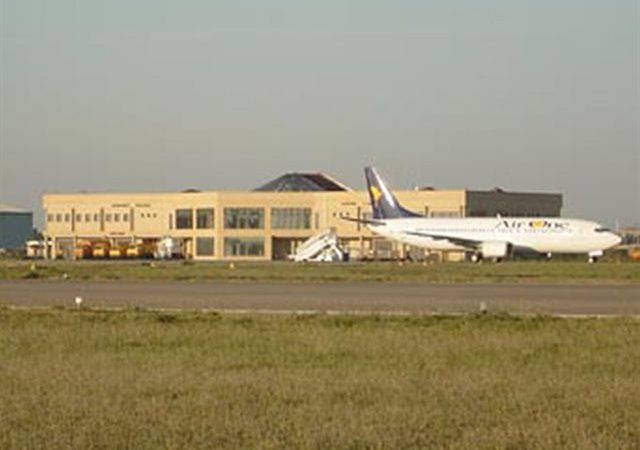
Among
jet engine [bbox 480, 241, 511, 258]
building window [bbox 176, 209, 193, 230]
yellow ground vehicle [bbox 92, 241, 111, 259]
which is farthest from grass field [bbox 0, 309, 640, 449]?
building window [bbox 176, 209, 193, 230]

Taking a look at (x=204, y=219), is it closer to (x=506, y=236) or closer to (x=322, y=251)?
(x=322, y=251)

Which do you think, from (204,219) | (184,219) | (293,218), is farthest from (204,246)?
(293,218)

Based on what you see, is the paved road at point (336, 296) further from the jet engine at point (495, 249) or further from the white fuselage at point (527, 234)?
the white fuselage at point (527, 234)

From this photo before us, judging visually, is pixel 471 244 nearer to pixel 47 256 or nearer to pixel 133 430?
pixel 47 256

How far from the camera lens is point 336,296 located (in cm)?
4534

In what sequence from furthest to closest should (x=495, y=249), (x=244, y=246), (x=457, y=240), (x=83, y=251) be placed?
(x=244, y=246)
(x=83, y=251)
(x=457, y=240)
(x=495, y=249)

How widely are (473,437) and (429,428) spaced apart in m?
0.71

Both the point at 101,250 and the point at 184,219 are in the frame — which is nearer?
the point at 101,250

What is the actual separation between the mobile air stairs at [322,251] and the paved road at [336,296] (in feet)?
175

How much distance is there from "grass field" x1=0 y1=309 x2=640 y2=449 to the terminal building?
9403cm

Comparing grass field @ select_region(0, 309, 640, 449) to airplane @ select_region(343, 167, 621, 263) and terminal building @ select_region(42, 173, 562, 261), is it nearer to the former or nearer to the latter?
airplane @ select_region(343, 167, 621, 263)

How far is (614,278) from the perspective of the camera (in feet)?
203

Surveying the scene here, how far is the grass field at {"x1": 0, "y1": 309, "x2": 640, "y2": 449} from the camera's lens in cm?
1438

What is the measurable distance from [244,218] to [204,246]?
14.6ft
